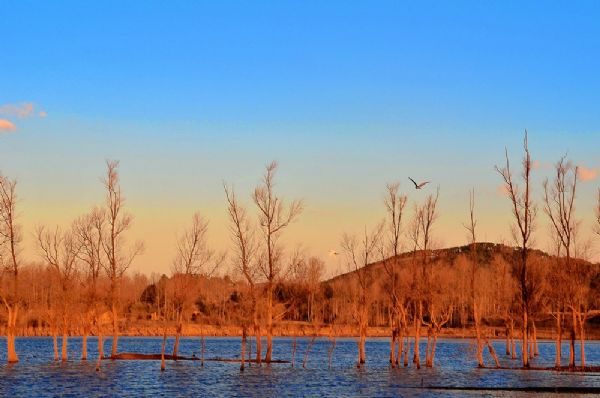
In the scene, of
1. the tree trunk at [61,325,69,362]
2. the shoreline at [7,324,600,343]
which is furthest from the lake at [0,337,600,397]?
the shoreline at [7,324,600,343]

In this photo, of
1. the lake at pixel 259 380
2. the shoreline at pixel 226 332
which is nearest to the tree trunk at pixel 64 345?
the lake at pixel 259 380

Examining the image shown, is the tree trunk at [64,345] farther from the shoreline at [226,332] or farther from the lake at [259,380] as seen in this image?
the shoreline at [226,332]

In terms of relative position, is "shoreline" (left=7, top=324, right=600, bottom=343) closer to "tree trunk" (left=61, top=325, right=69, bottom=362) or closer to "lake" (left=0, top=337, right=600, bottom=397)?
"tree trunk" (left=61, top=325, right=69, bottom=362)

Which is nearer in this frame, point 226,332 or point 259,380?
point 259,380

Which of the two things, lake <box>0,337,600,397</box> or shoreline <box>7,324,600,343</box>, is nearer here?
lake <box>0,337,600,397</box>

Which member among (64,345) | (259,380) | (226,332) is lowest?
(226,332)

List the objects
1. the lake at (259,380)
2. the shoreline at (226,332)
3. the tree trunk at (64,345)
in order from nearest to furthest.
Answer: the lake at (259,380), the tree trunk at (64,345), the shoreline at (226,332)

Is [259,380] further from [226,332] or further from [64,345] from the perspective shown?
[226,332]

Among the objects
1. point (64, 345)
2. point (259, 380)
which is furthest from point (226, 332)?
point (259, 380)

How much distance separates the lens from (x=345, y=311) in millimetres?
168125

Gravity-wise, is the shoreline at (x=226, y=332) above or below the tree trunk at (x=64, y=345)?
below

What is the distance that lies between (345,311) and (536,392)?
394 ft

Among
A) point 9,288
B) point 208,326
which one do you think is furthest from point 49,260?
point 208,326

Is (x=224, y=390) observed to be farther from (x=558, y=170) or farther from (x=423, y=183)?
(x=558, y=170)
